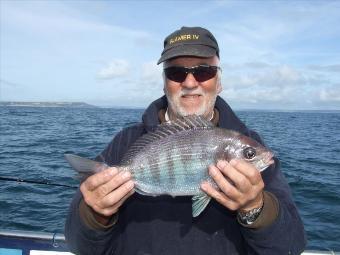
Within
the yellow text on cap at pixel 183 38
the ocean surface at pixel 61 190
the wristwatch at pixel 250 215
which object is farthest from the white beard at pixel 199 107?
the ocean surface at pixel 61 190

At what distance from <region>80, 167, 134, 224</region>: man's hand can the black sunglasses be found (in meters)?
1.32

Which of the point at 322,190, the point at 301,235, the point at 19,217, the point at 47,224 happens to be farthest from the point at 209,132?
the point at 322,190

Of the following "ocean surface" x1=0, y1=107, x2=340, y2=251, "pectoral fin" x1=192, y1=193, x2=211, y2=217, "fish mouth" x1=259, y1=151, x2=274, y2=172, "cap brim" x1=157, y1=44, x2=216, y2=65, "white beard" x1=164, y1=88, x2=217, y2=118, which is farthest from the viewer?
"ocean surface" x1=0, y1=107, x2=340, y2=251

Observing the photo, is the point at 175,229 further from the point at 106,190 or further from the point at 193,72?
the point at 193,72

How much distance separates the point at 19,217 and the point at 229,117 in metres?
8.52

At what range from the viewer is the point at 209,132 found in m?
3.94

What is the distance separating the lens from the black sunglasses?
4.36 m

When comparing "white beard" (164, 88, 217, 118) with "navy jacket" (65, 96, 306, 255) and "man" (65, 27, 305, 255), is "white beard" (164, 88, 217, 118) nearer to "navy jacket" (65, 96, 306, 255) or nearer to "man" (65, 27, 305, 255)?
"man" (65, 27, 305, 255)

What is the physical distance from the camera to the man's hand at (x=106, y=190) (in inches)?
140

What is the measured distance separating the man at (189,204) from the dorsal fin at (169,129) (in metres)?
0.35

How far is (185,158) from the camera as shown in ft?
12.6

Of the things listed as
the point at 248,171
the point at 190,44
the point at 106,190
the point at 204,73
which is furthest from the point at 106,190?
the point at 190,44

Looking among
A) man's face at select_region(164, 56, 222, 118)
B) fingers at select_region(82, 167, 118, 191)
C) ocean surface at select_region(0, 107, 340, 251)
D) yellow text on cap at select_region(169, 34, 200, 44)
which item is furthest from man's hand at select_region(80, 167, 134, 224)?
ocean surface at select_region(0, 107, 340, 251)

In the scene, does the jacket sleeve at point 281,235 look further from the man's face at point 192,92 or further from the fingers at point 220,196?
the man's face at point 192,92
